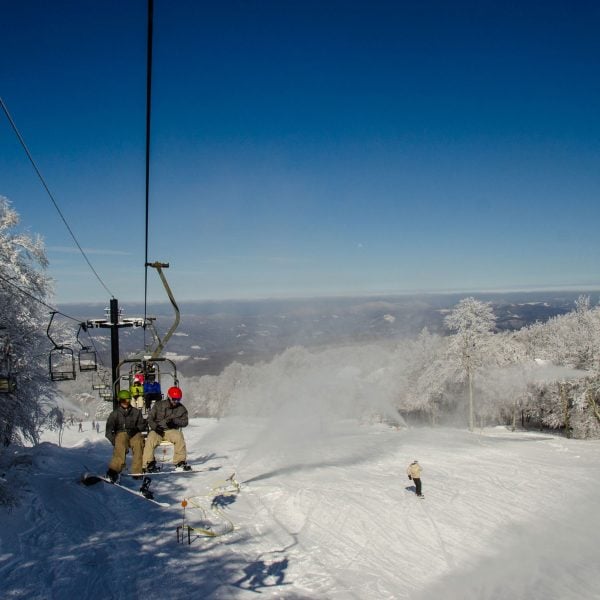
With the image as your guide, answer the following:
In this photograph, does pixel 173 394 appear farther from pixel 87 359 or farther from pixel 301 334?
pixel 301 334

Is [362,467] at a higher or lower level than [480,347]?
lower

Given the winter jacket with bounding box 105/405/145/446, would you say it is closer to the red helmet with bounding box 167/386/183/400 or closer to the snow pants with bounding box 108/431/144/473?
the snow pants with bounding box 108/431/144/473

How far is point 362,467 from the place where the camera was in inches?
968

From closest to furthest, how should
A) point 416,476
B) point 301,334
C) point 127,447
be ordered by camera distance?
point 127,447 < point 416,476 < point 301,334

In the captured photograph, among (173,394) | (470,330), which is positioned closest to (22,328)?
(173,394)

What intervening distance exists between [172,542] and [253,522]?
10.9 ft

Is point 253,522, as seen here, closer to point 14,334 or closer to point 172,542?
point 172,542

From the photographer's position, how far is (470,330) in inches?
1678

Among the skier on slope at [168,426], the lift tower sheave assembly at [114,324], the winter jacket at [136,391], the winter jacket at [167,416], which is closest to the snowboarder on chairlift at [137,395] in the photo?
the winter jacket at [136,391]

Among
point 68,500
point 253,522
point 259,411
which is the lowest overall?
point 259,411

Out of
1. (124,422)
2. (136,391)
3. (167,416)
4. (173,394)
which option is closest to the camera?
(173,394)

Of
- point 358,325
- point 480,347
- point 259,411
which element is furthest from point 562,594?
point 358,325

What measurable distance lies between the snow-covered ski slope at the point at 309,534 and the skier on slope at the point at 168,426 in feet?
7.73

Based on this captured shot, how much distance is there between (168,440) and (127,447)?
3.45 feet
